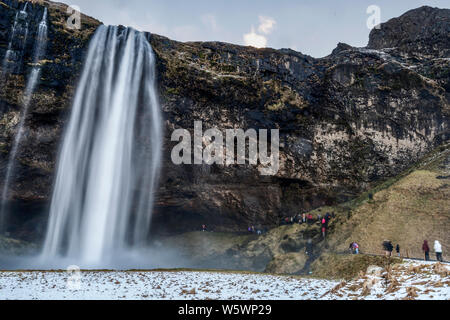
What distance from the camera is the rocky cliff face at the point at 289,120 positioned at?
108 feet

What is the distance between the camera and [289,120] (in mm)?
35281

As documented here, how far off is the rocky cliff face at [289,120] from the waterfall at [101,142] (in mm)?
2069

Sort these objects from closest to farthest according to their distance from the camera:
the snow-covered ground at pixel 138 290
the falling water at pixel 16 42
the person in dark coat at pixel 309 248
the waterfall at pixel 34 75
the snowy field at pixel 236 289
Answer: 1. the snowy field at pixel 236 289
2. the snow-covered ground at pixel 138 290
3. the person in dark coat at pixel 309 248
4. the falling water at pixel 16 42
5. the waterfall at pixel 34 75

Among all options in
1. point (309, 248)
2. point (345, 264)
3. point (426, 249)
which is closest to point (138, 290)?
point (345, 264)

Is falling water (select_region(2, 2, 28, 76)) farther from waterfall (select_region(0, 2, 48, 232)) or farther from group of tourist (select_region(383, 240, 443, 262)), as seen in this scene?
group of tourist (select_region(383, 240, 443, 262))

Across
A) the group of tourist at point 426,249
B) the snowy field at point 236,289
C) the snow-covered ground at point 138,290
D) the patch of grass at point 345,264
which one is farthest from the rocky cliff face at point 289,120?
the snowy field at point 236,289

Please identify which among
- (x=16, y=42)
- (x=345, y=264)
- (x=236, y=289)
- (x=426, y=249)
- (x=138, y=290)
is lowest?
(x=138, y=290)

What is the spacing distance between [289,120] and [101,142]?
20.4m

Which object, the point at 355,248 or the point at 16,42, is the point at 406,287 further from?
the point at 16,42

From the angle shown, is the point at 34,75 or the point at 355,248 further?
the point at 34,75

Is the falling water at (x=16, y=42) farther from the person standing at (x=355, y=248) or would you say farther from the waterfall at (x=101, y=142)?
the person standing at (x=355, y=248)

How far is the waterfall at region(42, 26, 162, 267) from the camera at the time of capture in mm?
30312

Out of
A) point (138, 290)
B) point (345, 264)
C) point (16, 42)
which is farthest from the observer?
point (16, 42)
